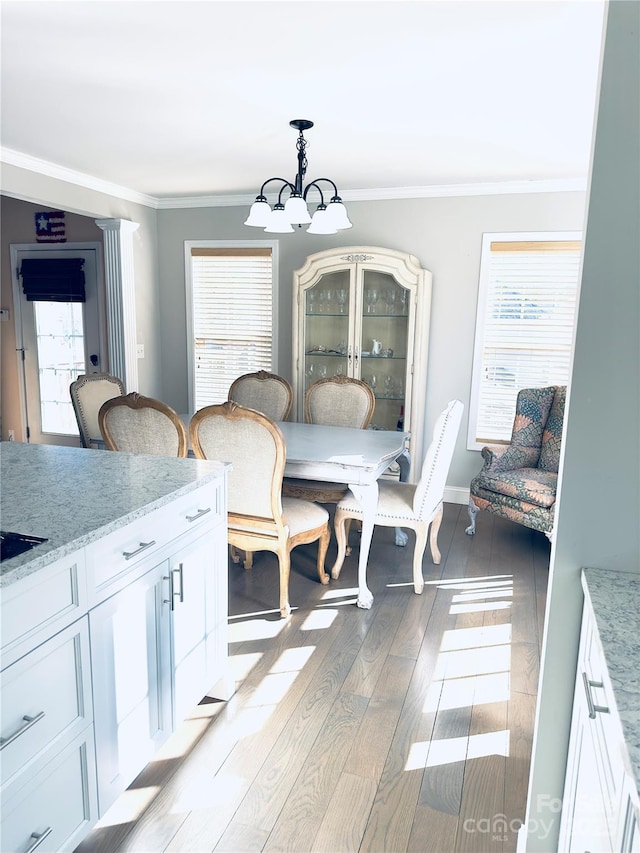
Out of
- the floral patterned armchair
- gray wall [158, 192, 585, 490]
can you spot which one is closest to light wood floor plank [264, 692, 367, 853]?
the floral patterned armchair

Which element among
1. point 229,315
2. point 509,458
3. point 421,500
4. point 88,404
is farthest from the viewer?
point 229,315

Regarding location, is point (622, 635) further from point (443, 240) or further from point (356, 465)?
point (443, 240)

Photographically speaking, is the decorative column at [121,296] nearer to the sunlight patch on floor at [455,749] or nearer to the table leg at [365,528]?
the table leg at [365,528]

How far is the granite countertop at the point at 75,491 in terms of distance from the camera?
4.72 ft

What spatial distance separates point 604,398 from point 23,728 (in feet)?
4.79

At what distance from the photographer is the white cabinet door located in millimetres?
1558

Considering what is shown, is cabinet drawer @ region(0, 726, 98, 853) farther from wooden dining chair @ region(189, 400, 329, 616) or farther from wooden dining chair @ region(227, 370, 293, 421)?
wooden dining chair @ region(227, 370, 293, 421)

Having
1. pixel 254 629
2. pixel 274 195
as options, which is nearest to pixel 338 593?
pixel 254 629

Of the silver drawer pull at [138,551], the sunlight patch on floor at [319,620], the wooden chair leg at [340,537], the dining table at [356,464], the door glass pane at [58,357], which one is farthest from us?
the door glass pane at [58,357]

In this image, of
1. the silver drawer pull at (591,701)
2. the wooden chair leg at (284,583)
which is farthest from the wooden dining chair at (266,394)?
the silver drawer pull at (591,701)

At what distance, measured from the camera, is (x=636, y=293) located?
1.31 m

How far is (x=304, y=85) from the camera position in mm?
2512

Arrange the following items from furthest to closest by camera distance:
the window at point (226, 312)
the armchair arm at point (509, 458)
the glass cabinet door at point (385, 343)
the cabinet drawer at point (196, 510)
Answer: the window at point (226, 312), the glass cabinet door at point (385, 343), the armchair arm at point (509, 458), the cabinet drawer at point (196, 510)

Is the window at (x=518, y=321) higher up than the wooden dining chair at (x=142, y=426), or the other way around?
the window at (x=518, y=321)
